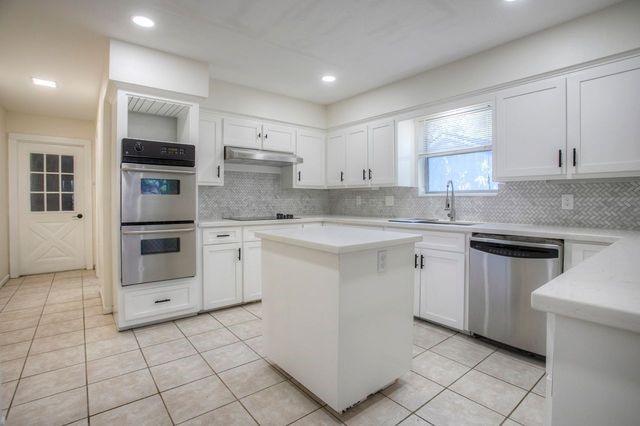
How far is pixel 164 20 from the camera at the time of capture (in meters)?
2.51

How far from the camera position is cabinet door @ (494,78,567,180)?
2553mm

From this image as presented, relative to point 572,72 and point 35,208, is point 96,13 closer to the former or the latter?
point 572,72

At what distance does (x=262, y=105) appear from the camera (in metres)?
4.11

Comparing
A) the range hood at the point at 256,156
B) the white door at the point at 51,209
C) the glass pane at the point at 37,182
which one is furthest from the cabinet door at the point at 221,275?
the glass pane at the point at 37,182

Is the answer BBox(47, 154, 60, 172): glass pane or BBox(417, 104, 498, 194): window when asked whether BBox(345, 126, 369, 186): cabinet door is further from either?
BBox(47, 154, 60, 172): glass pane

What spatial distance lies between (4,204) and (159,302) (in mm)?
3464

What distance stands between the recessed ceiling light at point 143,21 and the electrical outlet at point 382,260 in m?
2.43

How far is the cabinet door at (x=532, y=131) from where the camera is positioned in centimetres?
255

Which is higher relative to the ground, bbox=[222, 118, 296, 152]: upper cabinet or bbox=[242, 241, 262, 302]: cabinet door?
bbox=[222, 118, 296, 152]: upper cabinet

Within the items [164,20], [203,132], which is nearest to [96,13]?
[164,20]

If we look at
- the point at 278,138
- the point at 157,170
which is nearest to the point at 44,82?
the point at 157,170

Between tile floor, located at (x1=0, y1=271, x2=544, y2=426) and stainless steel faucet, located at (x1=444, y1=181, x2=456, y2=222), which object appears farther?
stainless steel faucet, located at (x1=444, y1=181, x2=456, y2=222)

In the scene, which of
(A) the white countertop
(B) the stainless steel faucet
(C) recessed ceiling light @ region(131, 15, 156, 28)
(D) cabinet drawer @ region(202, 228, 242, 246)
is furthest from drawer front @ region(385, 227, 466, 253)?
(C) recessed ceiling light @ region(131, 15, 156, 28)

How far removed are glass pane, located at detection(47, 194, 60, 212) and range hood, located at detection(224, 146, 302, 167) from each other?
3455 mm
